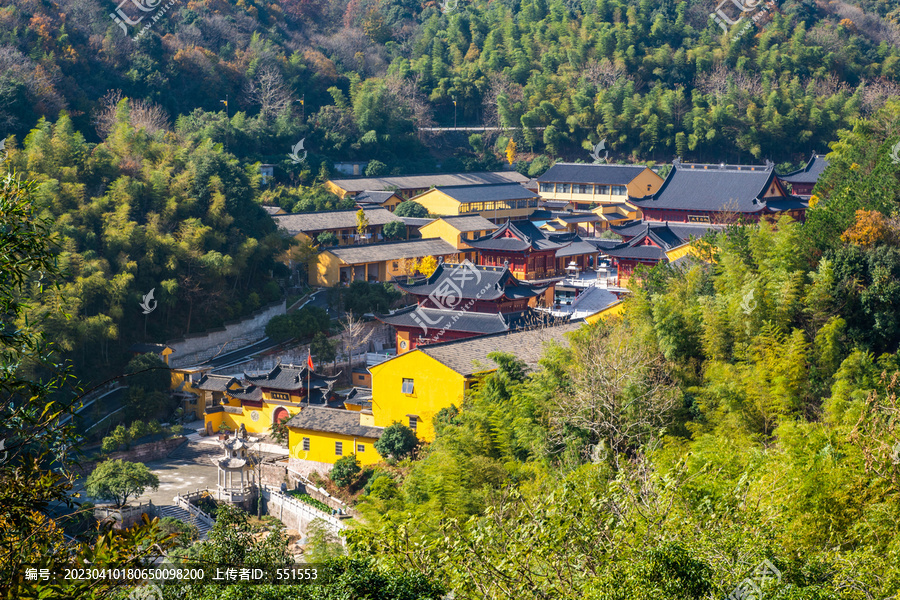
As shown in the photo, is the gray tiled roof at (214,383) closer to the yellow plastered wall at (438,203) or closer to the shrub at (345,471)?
the shrub at (345,471)

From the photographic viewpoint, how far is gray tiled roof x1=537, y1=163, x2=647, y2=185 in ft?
123

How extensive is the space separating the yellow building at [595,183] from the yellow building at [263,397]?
20.6m

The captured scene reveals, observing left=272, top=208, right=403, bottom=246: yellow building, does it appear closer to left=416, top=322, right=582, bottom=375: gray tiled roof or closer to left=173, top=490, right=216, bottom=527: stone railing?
left=416, top=322, right=582, bottom=375: gray tiled roof

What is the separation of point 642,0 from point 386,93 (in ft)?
56.1

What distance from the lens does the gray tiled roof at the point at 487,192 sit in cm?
3584

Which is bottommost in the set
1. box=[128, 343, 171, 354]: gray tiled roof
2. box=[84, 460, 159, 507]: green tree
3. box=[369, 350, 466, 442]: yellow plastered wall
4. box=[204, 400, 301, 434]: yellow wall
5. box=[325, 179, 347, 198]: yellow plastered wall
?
box=[204, 400, 301, 434]: yellow wall

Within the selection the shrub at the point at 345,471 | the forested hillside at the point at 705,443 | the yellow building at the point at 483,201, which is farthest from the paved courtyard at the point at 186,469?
the yellow building at the point at 483,201

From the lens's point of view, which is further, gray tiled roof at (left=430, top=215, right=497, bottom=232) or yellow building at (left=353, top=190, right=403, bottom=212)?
yellow building at (left=353, top=190, right=403, bottom=212)

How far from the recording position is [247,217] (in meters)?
25.3

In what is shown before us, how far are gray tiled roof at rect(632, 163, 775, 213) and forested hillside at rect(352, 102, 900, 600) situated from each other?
13.6 m

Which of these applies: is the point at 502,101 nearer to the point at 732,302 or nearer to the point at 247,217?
the point at 247,217

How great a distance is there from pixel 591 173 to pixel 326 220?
13.3m

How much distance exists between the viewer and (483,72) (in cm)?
4803

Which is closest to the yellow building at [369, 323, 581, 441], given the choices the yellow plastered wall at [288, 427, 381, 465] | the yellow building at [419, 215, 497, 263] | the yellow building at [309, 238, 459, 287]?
the yellow plastered wall at [288, 427, 381, 465]
